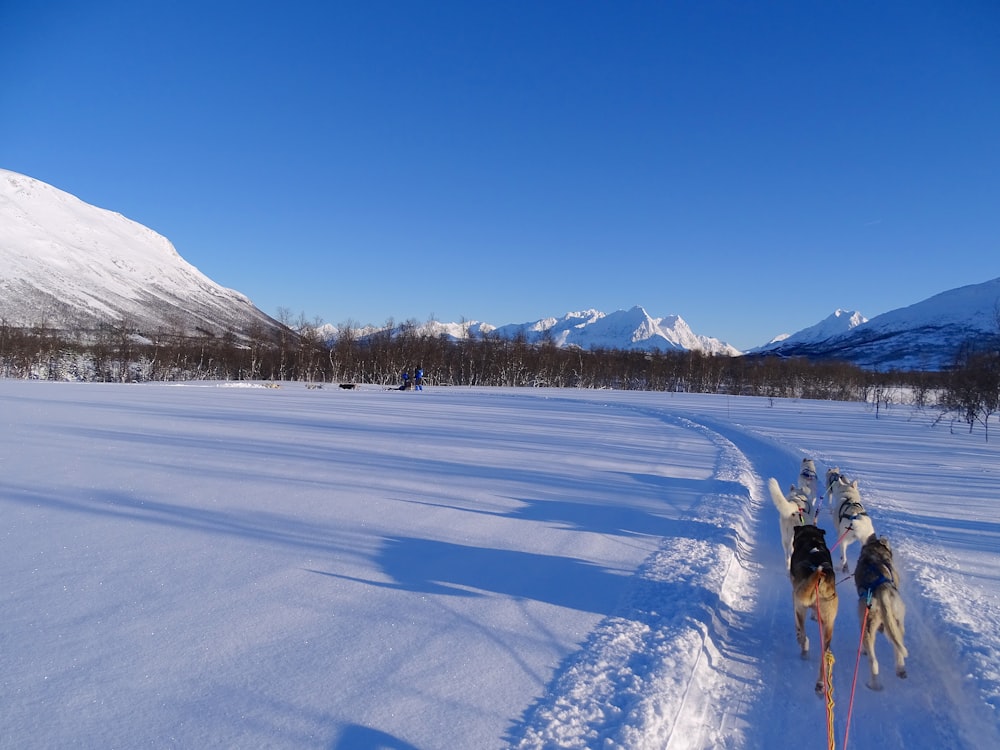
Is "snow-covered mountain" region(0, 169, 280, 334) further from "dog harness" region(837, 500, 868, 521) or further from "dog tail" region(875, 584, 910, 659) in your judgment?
"dog tail" region(875, 584, 910, 659)

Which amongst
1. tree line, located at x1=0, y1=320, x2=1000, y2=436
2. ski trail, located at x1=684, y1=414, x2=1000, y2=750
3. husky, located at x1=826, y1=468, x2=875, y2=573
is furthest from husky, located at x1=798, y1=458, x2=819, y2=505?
tree line, located at x1=0, y1=320, x2=1000, y2=436

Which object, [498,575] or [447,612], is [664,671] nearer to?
[447,612]

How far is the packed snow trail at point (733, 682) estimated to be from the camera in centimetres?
311


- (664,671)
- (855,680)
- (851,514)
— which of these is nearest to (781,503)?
(851,514)

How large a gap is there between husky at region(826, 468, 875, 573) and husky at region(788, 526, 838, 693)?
171 centimetres

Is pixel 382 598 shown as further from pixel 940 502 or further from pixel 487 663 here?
pixel 940 502

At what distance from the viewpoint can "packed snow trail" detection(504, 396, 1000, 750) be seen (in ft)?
10.2

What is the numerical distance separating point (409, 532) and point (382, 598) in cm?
199

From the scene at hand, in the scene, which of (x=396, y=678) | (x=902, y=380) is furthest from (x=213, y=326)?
(x=396, y=678)

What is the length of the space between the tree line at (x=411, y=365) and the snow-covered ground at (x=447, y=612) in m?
55.2

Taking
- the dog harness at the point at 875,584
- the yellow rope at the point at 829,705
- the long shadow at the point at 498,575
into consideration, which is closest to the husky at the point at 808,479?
the long shadow at the point at 498,575

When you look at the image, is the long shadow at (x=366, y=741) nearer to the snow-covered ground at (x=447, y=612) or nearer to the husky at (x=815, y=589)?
the snow-covered ground at (x=447, y=612)

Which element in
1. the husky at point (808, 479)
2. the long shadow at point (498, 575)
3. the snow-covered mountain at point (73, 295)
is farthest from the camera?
the snow-covered mountain at point (73, 295)

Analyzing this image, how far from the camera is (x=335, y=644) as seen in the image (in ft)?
12.8
